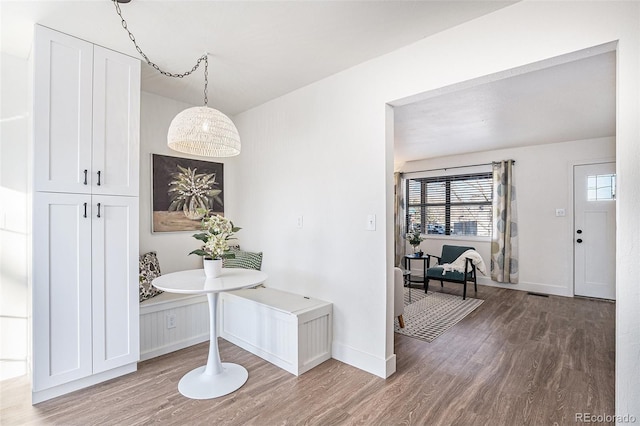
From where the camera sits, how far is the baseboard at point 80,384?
202cm

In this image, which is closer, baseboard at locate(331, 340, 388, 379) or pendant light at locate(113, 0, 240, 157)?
pendant light at locate(113, 0, 240, 157)

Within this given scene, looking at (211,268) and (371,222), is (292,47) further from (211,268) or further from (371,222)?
(211,268)

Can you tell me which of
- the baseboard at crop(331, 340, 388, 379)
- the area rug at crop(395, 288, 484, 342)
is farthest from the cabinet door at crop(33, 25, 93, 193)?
the area rug at crop(395, 288, 484, 342)

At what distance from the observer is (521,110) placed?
135 inches

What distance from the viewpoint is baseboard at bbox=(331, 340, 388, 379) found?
2.38 metres

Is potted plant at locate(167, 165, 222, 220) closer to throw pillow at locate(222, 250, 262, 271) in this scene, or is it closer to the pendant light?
throw pillow at locate(222, 250, 262, 271)

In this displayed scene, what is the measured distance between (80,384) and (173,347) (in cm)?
72

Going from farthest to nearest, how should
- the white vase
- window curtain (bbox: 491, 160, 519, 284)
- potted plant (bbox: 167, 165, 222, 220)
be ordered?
window curtain (bbox: 491, 160, 519, 284)
potted plant (bbox: 167, 165, 222, 220)
the white vase

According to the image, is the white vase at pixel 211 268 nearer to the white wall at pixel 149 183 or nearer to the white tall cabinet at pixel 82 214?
the white tall cabinet at pixel 82 214

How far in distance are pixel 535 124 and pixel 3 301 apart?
18.4 ft

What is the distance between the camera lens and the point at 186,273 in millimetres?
2545

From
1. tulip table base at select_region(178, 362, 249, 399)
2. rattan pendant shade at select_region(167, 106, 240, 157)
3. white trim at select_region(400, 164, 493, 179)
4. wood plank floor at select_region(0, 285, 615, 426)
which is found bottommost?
wood plank floor at select_region(0, 285, 615, 426)

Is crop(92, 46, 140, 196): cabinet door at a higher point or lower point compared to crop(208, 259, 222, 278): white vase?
higher

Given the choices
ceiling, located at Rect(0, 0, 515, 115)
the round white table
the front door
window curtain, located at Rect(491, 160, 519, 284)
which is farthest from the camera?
window curtain, located at Rect(491, 160, 519, 284)
